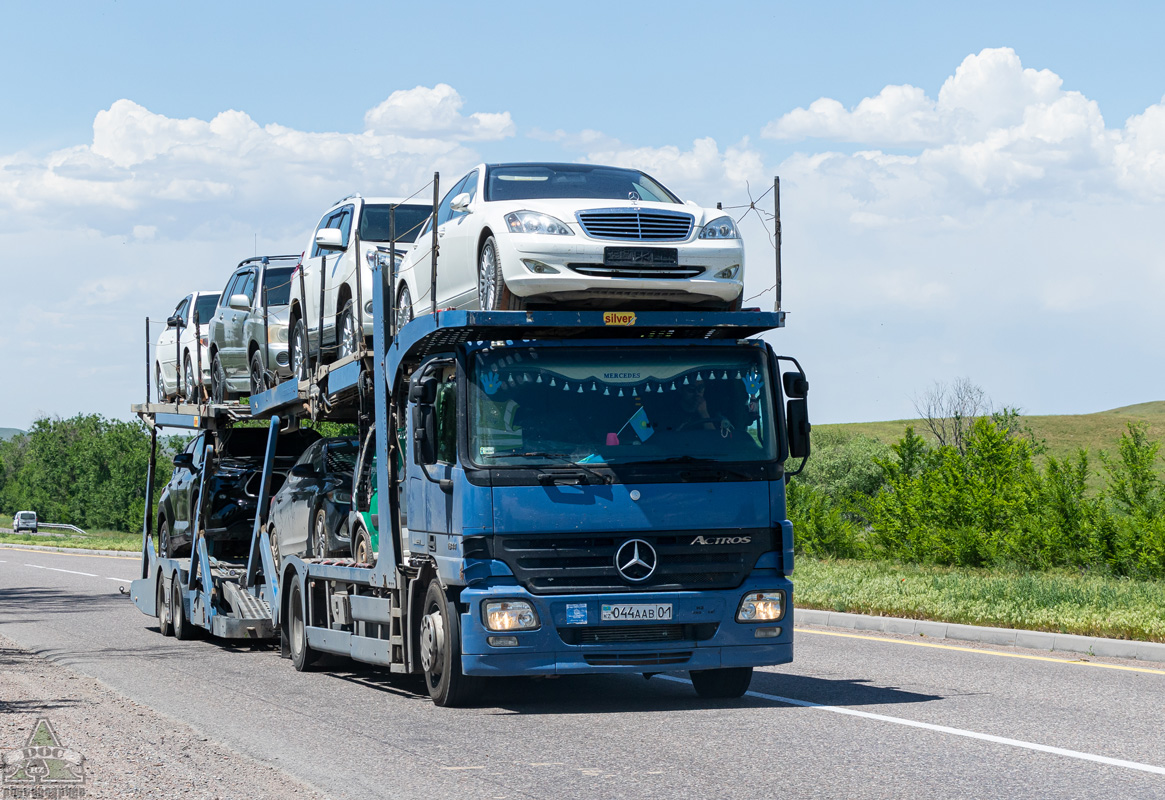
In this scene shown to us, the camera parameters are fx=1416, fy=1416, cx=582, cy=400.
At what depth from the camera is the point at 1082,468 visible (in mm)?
22922

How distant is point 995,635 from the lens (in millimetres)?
14445

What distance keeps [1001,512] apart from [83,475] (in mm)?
91912

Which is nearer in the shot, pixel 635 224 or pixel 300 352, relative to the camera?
pixel 635 224

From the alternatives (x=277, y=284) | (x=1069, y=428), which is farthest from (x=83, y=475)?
(x=277, y=284)

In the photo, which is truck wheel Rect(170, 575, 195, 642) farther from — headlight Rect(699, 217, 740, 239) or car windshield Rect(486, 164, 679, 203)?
headlight Rect(699, 217, 740, 239)

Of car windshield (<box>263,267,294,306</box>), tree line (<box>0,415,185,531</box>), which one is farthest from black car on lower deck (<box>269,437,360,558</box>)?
tree line (<box>0,415,185,531</box>)

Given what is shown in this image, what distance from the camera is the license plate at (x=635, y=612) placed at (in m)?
9.08

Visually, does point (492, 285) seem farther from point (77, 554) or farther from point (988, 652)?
point (77, 554)

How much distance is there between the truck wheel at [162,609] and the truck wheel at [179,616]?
233mm

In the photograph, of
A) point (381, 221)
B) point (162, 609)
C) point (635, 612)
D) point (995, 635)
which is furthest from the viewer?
point (162, 609)

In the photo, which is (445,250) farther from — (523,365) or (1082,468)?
(1082,468)

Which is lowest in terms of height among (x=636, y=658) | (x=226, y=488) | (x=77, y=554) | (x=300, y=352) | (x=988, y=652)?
(x=77, y=554)

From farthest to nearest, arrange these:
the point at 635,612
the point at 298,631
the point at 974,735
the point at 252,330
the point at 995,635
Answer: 1. the point at 252,330
2. the point at 995,635
3. the point at 298,631
4. the point at 635,612
5. the point at 974,735

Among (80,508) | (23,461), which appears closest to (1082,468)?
(80,508)
